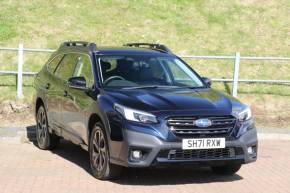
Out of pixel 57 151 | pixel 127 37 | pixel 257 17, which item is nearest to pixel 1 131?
pixel 57 151

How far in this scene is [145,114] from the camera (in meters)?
7.80

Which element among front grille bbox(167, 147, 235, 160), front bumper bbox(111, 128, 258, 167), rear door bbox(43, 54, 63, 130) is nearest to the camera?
front bumper bbox(111, 128, 258, 167)

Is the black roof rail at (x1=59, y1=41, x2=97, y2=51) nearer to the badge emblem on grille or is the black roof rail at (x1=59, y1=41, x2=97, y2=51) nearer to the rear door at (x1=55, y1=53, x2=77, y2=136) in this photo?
the rear door at (x1=55, y1=53, x2=77, y2=136)

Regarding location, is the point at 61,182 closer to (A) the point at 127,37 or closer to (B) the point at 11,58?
Result: (B) the point at 11,58

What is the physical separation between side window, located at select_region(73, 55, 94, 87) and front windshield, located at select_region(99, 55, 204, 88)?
19cm

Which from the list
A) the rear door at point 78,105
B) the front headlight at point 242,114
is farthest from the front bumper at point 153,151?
the rear door at point 78,105

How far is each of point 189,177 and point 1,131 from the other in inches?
192

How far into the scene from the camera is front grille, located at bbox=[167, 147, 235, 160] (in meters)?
7.85

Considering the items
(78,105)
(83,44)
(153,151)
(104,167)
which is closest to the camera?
(153,151)

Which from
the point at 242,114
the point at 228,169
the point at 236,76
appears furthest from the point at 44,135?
the point at 236,76

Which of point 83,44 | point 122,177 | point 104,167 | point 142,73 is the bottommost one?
point 122,177

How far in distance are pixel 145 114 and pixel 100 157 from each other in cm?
103

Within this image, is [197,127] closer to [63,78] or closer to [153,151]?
[153,151]

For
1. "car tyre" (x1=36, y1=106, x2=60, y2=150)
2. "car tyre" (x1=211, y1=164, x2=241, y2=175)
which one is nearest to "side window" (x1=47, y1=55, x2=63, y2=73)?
"car tyre" (x1=36, y1=106, x2=60, y2=150)
